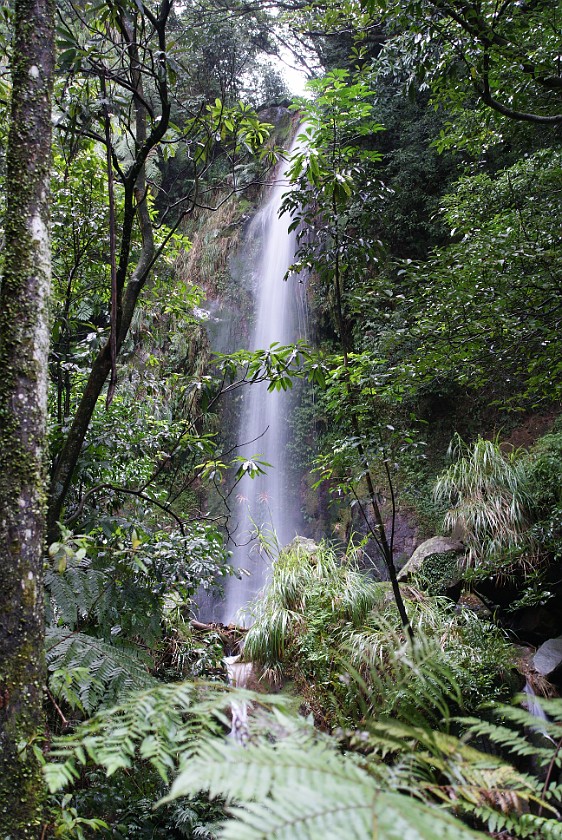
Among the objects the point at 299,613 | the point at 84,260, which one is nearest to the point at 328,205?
the point at 84,260

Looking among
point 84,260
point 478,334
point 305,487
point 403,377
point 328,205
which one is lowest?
point 305,487

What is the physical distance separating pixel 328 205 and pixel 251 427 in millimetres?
6257

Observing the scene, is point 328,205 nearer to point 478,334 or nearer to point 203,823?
point 478,334

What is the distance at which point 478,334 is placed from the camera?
3.62 m

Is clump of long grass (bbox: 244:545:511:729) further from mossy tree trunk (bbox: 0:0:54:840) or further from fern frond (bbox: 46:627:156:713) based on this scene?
mossy tree trunk (bbox: 0:0:54:840)

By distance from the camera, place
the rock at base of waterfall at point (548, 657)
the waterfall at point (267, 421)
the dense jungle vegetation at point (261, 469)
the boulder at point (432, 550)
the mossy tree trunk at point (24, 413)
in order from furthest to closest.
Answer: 1. the waterfall at point (267, 421)
2. the boulder at point (432, 550)
3. the rock at base of waterfall at point (548, 657)
4. the mossy tree trunk at point (24, 413)
5. the dense jungle vegetation at point (261, 469)

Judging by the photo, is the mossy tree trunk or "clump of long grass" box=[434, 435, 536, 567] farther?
"clump of long grass" box=[434, 435, 536, 567]

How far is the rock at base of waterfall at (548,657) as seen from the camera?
396cm

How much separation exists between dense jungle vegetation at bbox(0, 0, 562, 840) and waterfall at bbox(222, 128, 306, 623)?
90.4 inches

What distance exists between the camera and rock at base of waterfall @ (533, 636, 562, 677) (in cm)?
396

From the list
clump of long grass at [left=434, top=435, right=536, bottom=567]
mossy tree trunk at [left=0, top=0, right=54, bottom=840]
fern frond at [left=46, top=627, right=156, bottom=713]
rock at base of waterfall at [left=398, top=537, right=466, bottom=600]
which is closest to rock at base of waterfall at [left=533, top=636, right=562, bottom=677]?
clump of long grass at [left=434, top=435, right=536, bottom=567]

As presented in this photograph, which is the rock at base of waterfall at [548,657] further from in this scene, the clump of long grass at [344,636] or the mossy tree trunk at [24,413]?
the mossy tree trunk at [24,413]

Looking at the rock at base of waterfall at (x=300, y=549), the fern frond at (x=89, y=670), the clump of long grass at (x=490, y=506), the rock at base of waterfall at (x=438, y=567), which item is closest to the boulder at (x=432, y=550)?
the rock at base of waterfall at (x=438, y=567)

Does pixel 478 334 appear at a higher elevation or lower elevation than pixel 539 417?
higher
